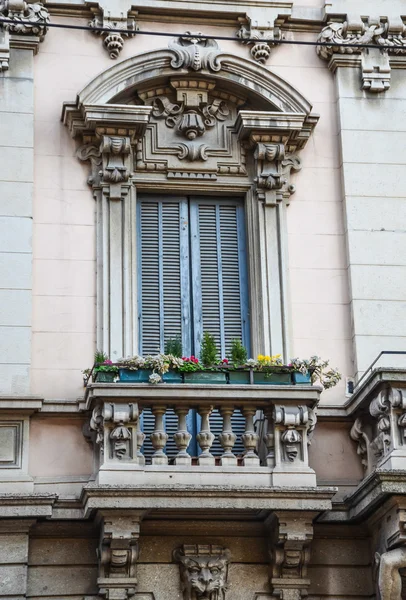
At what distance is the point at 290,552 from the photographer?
16250mm

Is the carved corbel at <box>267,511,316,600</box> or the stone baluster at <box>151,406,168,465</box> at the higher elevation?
the stone baluster at <box>151,406,168,465</box>

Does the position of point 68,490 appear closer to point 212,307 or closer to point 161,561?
point 161,561

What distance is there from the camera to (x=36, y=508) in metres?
16.0

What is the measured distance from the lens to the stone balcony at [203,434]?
52.9 feet

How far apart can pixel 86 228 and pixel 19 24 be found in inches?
111

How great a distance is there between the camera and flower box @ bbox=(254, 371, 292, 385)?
16.6m

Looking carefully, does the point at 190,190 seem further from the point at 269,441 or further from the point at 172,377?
the point at 269,441

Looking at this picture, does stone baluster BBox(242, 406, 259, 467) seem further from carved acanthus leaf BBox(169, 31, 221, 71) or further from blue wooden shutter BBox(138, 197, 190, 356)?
carved acanthus leaf BBox(169, 31, 221, 71)

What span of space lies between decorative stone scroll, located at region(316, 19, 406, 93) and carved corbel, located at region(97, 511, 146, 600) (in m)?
6.80

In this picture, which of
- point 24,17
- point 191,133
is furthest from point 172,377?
point 24,17

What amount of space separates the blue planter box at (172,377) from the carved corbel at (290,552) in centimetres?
186

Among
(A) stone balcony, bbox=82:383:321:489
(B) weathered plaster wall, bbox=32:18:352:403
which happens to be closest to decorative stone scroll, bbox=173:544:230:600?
(A) stone balcony, bbox=82:383:321:489

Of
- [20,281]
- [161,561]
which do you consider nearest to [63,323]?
[20,281]

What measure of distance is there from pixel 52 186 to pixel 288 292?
3221mm
